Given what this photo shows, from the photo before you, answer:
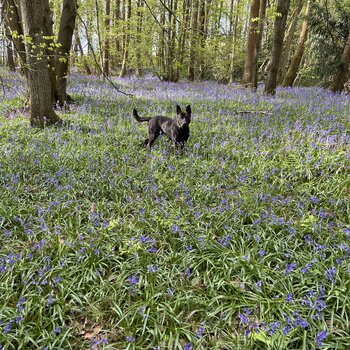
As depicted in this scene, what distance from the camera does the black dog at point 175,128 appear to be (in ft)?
20.1

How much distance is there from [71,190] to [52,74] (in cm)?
661

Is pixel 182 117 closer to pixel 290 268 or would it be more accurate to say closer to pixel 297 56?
pixel 290 268

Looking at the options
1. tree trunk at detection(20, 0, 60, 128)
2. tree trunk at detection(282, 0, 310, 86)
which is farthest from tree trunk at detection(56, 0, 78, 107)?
tree trunk at detection(282, 0, 310, 86)

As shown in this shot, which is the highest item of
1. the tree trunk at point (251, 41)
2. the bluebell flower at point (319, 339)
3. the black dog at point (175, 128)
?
the tree trunk at point (251, 41)

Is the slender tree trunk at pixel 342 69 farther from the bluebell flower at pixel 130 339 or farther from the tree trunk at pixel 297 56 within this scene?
the bluebell flower at pixel 130 339

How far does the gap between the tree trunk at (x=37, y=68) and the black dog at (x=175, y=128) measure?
3.19 metres

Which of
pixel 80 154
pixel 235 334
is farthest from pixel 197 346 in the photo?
pixel 80 154

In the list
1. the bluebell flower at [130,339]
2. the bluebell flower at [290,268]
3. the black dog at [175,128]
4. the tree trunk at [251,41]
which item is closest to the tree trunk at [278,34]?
the tree trunk at [251,41]

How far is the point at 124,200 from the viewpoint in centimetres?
500

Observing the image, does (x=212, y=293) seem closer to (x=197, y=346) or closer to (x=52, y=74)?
(x=197, y=346)

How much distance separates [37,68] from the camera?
754cm

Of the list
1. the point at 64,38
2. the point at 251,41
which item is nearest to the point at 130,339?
the point at 64,38

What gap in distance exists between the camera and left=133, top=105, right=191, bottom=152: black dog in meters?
6.11

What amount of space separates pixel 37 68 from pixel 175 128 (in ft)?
14.1
